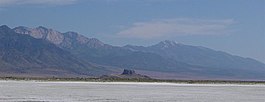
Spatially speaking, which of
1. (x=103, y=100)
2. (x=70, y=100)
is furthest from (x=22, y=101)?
(x=103, y=100)

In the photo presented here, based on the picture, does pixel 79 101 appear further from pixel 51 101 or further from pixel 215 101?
pixel 215 101

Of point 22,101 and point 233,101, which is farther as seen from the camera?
point 233,101

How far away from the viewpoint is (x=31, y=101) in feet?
111

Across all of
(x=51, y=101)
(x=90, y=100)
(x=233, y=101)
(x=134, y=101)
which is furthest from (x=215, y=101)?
(x=51, y=101)

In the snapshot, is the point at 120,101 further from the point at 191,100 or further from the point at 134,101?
the point at 191,100

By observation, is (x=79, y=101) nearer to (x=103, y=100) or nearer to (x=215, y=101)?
(x=103, y=100)

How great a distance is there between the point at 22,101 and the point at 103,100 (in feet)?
17.2

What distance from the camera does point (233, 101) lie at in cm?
3647

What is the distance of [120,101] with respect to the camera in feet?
115

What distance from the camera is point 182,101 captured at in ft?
118

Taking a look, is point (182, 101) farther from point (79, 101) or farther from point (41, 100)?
point (41, 100)

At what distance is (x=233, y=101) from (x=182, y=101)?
340 centimetres

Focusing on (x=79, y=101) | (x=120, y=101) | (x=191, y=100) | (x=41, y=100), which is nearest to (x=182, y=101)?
(x=191, y=100)

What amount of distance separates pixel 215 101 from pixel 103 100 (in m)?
7.17
